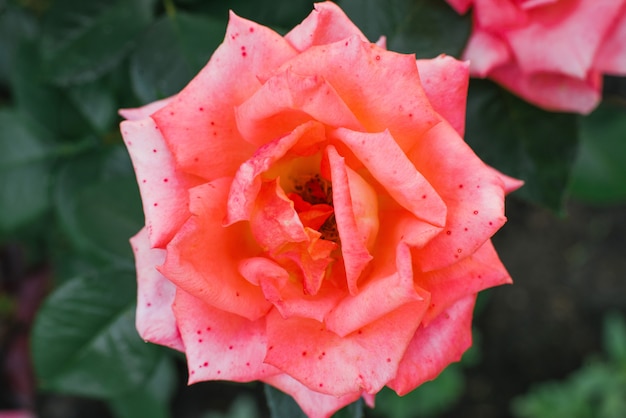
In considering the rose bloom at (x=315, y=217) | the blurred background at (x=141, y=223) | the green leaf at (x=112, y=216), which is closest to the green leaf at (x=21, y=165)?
the blurred background at (x=141, y=223)

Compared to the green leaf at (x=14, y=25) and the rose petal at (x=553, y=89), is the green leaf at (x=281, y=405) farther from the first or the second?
the green leaf at (x=14, y=25)

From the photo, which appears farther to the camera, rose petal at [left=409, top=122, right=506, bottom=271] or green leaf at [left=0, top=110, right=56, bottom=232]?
green leaf at [left=0, top=110, right=56, bottom=232]

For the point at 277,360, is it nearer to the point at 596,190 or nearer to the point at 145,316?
the point at 145,316

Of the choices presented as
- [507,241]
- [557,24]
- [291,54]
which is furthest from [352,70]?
[507,241]

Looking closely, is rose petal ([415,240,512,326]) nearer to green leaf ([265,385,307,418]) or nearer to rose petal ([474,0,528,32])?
green leaf ([265,385,307,418])

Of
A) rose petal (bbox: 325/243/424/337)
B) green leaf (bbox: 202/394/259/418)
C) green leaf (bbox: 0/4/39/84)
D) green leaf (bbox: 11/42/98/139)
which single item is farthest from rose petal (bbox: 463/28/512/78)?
green leaf (bbox: 202/394/259/418)

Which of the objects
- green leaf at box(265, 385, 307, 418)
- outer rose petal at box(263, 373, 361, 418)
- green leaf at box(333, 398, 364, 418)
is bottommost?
green leaf at box(333, 398, 364, 418)
